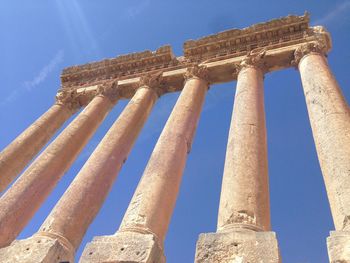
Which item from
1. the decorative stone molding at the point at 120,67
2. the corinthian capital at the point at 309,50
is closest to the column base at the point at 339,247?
the corinthian capital at the point at 309,50

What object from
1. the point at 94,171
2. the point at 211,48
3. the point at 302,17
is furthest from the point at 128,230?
the point at 302,17

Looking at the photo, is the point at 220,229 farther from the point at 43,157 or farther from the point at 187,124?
the point at 43,157

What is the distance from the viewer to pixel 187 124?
21578 millimetres

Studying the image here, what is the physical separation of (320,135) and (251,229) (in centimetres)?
613

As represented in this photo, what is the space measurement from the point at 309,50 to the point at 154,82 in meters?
11.4

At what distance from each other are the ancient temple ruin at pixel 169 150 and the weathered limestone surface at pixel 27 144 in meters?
0.07

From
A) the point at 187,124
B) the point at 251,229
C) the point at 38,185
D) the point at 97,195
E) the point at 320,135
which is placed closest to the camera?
the point at 251,229

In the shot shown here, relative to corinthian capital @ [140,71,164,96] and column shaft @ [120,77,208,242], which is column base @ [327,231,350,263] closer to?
column shaft @ [120,77,208,242]

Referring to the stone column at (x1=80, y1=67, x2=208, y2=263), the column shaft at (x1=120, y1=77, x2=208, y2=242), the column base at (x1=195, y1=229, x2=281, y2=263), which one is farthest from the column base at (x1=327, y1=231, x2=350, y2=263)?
the column shaft at (x1=120, y1=77, x2=208, y2=242)

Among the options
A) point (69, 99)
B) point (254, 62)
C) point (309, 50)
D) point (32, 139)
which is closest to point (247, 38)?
point (254, 62)

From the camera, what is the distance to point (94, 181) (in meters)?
18.9

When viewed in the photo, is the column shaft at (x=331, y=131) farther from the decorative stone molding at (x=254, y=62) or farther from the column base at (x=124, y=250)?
the column base at (x=124, y=250)

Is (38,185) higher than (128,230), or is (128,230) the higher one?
(38,185)

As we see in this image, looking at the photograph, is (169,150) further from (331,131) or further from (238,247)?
(238,247)
